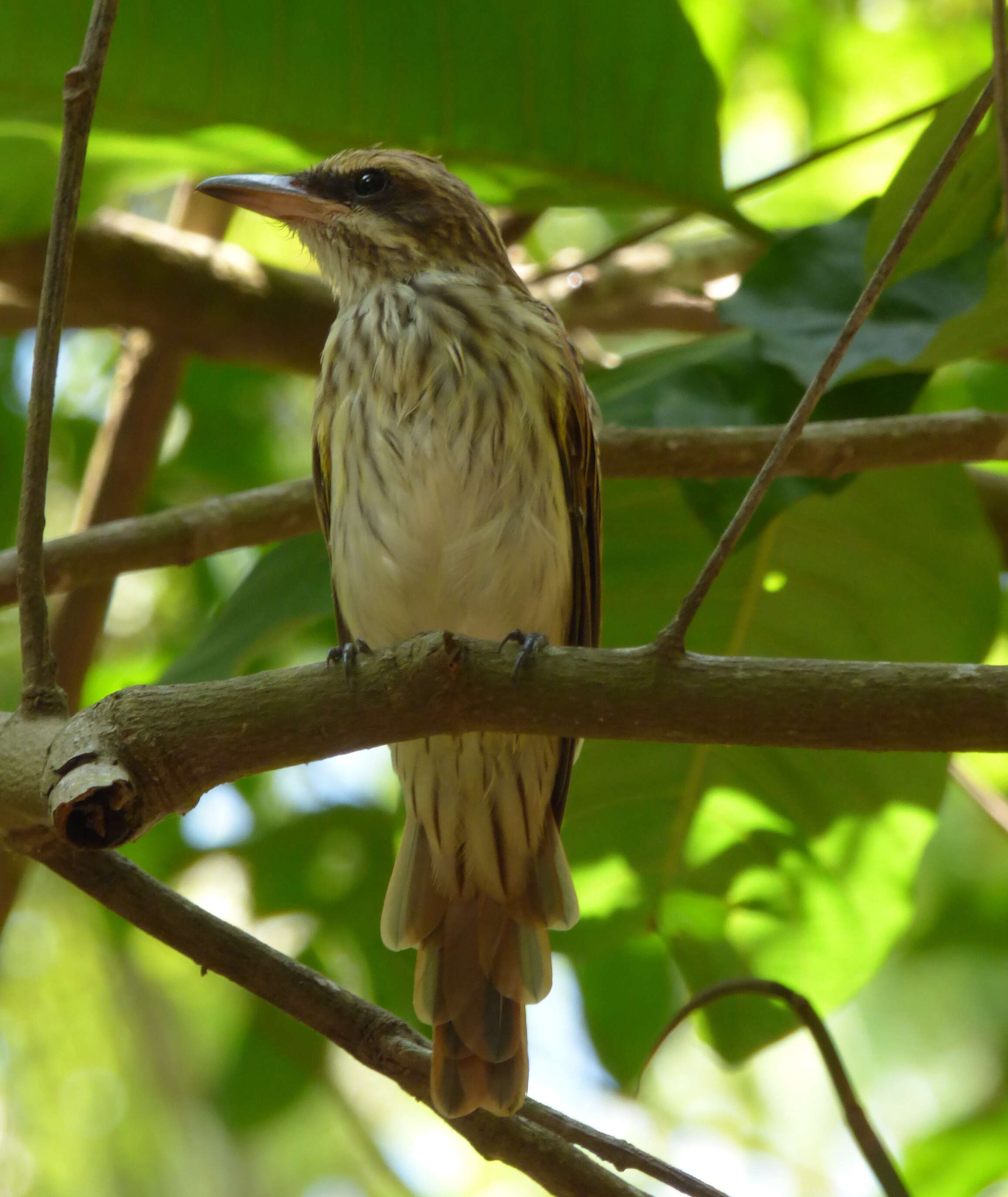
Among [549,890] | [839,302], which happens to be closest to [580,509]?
[839,302]

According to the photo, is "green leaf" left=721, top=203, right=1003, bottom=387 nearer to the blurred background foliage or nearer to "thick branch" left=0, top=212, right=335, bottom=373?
the blurred background foliage

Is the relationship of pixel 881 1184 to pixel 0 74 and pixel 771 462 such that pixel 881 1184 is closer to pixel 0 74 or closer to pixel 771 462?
pixel 771 462

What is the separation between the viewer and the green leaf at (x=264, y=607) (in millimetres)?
2641

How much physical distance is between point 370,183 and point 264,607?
98cm

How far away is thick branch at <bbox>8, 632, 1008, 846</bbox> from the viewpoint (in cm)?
148

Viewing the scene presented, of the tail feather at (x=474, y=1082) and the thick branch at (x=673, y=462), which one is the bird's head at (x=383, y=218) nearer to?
the thick branch at (x=673, y=462)

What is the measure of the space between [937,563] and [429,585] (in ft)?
3.62

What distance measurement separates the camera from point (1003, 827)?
3.03 metres

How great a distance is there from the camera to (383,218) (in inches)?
123

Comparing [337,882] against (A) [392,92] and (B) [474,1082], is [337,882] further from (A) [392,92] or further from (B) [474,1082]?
(A) [392,92]

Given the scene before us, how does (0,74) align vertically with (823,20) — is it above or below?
below

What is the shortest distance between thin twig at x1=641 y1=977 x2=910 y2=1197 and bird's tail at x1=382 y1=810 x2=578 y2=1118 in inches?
14.1

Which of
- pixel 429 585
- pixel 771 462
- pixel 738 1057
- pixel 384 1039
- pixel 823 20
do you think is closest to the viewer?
pixel 771 462

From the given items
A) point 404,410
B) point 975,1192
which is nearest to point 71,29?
point 404,410
